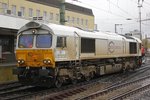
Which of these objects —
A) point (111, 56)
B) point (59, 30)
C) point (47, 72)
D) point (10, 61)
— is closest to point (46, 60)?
point (47, 72)

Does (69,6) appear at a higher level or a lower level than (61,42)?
higher

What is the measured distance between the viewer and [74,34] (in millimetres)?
19000

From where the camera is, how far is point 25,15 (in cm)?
5272

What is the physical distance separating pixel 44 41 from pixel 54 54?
0.97 metres

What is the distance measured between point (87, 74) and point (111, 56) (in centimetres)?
401

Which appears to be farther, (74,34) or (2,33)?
(2,33)

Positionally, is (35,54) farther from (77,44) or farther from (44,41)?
(77,44)

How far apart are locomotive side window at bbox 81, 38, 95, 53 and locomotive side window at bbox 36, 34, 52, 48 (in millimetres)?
3174

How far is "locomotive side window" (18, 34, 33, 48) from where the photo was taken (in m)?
17.6

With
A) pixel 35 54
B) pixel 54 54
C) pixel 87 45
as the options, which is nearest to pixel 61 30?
pixel 54 54

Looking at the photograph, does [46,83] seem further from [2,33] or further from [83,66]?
[2,33]

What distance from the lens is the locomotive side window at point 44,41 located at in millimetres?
17078

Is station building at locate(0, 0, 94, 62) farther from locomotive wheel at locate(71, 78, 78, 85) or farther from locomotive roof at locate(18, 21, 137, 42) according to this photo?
locomotive wheel at locate(71, 78, 78, 85)

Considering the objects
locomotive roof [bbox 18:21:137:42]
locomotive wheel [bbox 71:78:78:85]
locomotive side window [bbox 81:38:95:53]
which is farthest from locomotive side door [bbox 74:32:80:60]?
locomotive wheel [bbox 71:78:78:85]
